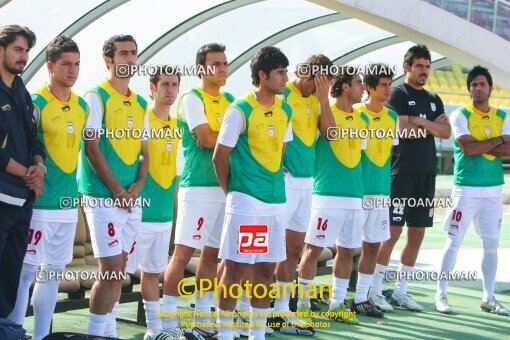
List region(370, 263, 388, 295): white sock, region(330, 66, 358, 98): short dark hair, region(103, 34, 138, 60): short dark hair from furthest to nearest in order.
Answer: region(370, 263, 388, 295): white sock → region(330, 66, 358, 98): short dark hair → region(103, 34, 138, 60): short dark hair

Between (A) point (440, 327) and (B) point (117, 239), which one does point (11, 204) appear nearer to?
(B) point (117, 239)

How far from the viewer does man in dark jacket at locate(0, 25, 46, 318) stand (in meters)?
5.55

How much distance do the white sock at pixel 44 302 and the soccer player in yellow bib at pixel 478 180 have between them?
3925 mm

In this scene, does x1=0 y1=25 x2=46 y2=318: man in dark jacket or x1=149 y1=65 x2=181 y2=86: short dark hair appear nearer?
x1=0 y1=25 x2=46 y2=318: man in dark jacket

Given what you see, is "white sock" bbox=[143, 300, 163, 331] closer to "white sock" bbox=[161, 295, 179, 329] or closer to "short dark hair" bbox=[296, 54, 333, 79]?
"white sock" bbox=[161, 295, 179, 329]

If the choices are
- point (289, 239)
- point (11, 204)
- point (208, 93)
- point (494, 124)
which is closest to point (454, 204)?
point (494, 124)

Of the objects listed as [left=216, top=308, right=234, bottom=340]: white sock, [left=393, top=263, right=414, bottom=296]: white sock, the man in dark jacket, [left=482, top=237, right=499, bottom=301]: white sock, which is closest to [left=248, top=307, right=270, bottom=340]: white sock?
[left=216, top=308, right=234, bottom=340]: white sock

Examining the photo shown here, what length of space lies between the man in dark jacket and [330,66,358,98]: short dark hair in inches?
120

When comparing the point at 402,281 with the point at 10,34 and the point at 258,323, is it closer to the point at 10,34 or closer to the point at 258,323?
the point at 258,323

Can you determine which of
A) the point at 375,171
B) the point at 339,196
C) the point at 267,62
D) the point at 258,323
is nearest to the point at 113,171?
the point at 267,62

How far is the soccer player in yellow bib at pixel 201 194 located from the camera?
684 cm

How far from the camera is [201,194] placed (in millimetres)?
6914

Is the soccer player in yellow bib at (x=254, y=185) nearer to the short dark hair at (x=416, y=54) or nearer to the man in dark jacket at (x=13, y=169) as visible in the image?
the man in dark jacket at (x=13, y=169)

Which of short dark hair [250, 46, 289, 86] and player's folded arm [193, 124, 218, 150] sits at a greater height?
short dark hair [250, 46, 289, 86]
